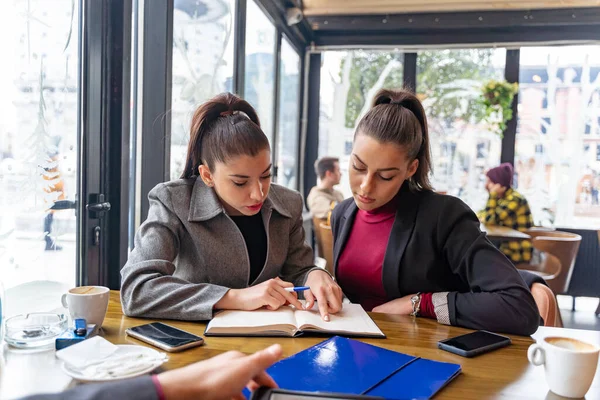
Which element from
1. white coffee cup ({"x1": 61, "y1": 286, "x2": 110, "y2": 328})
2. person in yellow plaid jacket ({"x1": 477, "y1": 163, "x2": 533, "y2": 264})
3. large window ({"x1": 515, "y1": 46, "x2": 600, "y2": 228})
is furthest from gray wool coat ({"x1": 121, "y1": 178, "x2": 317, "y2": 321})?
large window ({"x1": 515, "y1": 46, "x2": 600, "y2": 228})

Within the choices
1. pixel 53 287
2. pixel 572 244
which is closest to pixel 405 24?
pixel 572 244

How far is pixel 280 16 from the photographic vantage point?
4.46 m

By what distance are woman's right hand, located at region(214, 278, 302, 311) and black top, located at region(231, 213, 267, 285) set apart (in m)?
0.24

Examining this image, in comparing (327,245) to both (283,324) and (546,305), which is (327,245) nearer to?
(546,305)

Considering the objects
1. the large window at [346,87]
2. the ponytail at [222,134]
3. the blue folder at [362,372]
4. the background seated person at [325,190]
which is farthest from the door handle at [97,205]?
the large window at [346,87]

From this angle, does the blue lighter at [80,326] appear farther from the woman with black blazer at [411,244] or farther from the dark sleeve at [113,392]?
the woman with black blazer at [411,244]

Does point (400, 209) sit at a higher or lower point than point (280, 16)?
lower

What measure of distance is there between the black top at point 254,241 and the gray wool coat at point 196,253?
0.02 m


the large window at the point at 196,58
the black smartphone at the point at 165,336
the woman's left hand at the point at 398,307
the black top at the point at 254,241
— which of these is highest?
the large window at the point at 196,58

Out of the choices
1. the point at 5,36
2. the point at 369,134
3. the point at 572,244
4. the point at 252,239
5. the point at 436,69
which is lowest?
the point at 572,244

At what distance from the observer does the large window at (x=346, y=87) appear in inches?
222

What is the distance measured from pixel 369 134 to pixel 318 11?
4048 millimetres

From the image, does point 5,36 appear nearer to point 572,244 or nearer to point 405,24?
point 572,244

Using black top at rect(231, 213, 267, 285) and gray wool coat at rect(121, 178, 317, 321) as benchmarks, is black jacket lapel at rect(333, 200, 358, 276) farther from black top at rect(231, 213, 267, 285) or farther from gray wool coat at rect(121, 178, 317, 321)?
black top at rect(231, 213, 267, 285)
